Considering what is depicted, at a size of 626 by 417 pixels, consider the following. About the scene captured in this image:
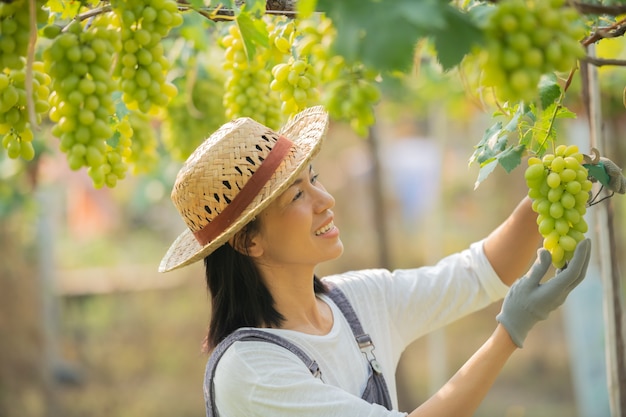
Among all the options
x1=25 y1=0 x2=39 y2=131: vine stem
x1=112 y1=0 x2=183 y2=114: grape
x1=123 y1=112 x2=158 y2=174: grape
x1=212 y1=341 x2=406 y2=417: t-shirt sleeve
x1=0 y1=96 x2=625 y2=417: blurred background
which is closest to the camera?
x1=25 y1=0 x2=39 y2=131: vine stem

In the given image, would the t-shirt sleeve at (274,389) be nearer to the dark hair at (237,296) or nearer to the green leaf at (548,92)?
the dark hair at (237,296)

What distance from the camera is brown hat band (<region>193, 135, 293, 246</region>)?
5.64ft

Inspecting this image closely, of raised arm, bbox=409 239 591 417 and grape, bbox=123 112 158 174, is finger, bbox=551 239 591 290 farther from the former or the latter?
grape, bbox=123 112 158 174

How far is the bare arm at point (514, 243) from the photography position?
191cm

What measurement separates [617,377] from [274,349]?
1169mm

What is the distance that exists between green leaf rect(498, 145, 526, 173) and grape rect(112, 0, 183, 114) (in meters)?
0.67

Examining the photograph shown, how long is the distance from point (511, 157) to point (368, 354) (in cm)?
68

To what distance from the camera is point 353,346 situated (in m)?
1.91

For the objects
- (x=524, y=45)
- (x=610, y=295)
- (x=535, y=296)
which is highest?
(x=524, y=45)

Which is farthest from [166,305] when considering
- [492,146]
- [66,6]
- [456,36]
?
[456,36]

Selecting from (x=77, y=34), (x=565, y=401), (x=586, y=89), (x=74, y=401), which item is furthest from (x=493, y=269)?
(x=74, y=401)

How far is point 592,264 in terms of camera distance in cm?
409

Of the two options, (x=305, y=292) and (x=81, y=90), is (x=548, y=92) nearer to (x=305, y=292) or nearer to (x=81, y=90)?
(x=305, y=292)

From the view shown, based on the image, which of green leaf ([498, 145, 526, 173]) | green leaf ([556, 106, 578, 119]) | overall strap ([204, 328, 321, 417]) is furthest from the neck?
green leaf ([556, 106, 578, 119])
